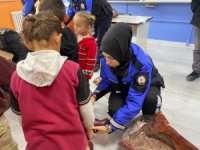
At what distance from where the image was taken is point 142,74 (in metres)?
1.29

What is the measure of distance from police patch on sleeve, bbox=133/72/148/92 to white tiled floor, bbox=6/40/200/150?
1.47 feet

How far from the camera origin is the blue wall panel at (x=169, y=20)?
3.37 metres

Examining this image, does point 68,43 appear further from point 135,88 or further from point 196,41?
point 196,41

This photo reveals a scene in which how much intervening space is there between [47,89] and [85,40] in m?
0.87

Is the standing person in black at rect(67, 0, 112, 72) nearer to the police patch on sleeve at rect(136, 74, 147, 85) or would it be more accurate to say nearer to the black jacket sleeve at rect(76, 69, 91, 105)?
the police patch on sleeve at rect(136, 74, 147, 85)

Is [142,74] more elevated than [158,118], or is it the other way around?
[142,74]

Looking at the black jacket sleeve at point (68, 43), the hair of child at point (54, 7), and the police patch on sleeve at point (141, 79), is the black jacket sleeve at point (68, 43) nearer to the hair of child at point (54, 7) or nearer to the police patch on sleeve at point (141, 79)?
the hair of child at point (54, 7)

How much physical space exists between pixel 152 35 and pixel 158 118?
268 cm

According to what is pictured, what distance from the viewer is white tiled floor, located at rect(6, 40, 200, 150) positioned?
60.9 inches

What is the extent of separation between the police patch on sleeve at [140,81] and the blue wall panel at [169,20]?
247 centimetres

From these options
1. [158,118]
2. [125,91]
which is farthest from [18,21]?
[158,118]

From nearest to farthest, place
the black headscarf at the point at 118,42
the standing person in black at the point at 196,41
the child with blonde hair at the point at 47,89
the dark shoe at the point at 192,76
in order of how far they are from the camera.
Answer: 1. the child with blonde hair at the point at 47,89
2. the black headscarf at the point at 118,42
3. the standing person in black at the point at 196,41
4. the dark shoe at the point at 192,76

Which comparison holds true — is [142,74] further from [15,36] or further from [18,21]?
[18,21]

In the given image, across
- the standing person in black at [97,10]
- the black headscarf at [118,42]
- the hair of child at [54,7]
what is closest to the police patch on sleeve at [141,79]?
the black headscarf at [118,42]
